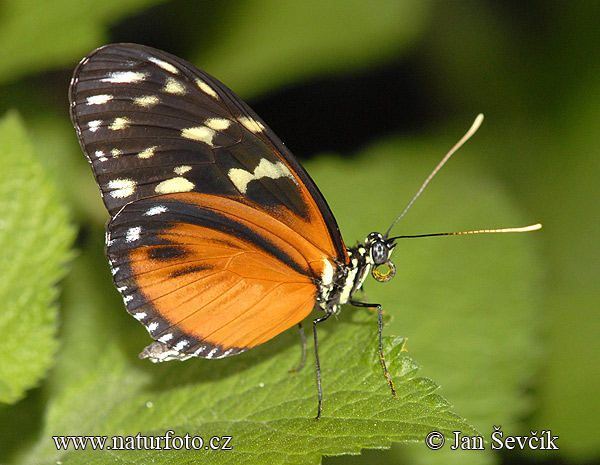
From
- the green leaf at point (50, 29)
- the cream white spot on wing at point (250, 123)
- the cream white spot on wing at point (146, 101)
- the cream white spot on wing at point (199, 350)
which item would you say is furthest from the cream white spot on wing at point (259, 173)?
the green leaf at point (50, 29)

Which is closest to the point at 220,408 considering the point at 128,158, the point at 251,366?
the point at 251,366

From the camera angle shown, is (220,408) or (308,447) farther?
(220,408)

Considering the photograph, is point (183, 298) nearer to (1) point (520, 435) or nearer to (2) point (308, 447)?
(2) point (308, 447)

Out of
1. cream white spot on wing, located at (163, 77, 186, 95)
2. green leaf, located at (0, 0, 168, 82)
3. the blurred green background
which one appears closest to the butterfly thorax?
the blurred green background

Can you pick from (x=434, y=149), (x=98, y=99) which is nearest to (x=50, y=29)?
(x=98, y=99)

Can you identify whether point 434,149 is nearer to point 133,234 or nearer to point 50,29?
point 133,234

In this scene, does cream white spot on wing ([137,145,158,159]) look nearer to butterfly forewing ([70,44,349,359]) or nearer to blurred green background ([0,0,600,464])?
butterfly forewing ([70,44,349,359])

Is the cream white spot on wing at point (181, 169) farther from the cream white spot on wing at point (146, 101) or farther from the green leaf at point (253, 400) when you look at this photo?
the green leaf at point (253, 400)
